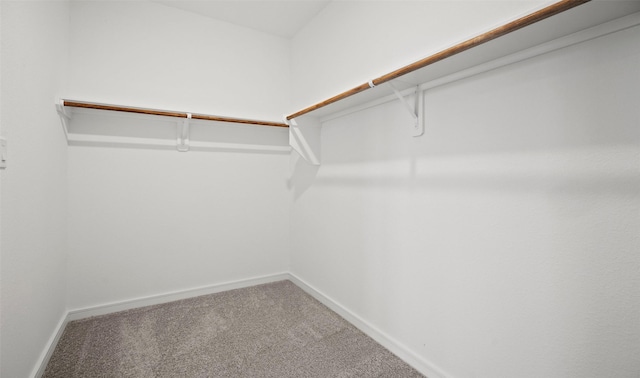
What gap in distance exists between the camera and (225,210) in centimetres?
230

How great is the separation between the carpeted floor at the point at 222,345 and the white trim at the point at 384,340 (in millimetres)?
33

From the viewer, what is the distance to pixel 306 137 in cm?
206

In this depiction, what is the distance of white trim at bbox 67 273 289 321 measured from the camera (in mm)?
1842

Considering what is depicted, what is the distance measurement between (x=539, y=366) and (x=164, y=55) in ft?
8.89

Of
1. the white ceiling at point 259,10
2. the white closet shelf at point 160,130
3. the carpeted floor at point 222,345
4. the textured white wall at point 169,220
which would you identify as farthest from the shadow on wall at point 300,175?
the white ceiling at point 259,10

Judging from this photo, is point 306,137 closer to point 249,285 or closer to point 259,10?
point 259,10

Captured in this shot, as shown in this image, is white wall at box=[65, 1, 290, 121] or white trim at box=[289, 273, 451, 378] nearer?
white trim at box=[289, 273, 451, 378]

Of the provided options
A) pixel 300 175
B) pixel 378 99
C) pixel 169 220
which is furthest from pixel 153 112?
pixel 378 99

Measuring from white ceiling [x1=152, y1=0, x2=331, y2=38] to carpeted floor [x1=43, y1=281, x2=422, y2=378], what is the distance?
221 centimetres

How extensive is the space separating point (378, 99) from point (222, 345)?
164 centimetres

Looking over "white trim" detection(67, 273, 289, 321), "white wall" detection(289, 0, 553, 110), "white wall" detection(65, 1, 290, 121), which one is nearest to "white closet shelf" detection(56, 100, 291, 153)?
"white wall" detection(65, 1, 290, 121)

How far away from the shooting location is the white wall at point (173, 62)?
1.82m

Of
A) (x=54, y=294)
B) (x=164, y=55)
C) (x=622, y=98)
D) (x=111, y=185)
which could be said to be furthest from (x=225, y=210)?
(x=622, y=98)

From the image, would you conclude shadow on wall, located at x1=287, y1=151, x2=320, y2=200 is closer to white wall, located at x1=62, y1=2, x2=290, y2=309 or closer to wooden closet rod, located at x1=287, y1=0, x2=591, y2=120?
white wall, located at x1=62, y1=2, x2=290, y2=309
